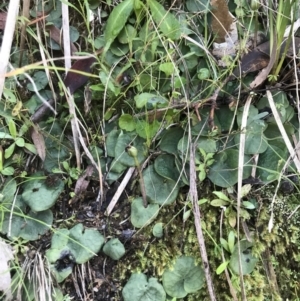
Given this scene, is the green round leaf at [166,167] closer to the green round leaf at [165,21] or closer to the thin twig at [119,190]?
the thin twig at [119,190]

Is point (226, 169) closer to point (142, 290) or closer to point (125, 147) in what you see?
point (125, 147)

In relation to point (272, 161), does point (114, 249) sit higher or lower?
lower

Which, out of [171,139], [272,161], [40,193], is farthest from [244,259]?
[40,193]

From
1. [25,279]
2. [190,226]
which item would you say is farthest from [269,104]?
[25,279]

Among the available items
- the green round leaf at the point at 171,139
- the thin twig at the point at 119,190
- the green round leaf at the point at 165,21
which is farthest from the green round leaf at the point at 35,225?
the green round leaf at the point at 165,21

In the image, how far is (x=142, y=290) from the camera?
1.04 metres

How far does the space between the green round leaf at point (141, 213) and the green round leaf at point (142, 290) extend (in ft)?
0.47

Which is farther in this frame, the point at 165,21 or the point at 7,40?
the point at 165,21

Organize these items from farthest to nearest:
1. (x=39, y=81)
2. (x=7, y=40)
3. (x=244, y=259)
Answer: (x=39, y=81), (x=244, y=259), (x=7, y=40)

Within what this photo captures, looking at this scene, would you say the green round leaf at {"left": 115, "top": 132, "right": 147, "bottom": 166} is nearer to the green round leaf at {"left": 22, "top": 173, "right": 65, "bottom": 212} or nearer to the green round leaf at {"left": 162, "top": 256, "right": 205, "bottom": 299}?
the green round leaf at {"left": 22, "top": 173, "right": 65, "bottom": 212}

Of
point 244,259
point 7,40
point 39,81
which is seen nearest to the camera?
point 7,40

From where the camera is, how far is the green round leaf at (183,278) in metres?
1.03

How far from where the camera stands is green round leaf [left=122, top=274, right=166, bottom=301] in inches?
40.8

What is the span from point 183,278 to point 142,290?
0.12 meters
